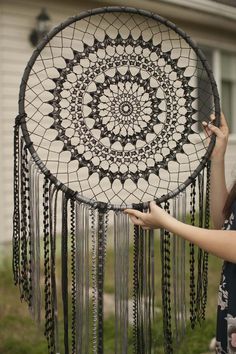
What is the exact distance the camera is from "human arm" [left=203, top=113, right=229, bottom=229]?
164 centimetres

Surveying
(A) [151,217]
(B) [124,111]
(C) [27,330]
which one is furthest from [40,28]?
(A) [151,217]

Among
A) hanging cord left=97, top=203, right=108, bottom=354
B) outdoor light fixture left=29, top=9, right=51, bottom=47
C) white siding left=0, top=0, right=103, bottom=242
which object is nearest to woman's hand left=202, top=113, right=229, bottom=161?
hanging cord left=97, top=203, right=108, bottom=354

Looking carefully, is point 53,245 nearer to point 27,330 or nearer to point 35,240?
point 35,240

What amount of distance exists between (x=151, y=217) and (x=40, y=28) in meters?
3.21

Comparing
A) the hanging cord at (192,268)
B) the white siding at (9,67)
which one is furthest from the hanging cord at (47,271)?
the white siding at (9,67)

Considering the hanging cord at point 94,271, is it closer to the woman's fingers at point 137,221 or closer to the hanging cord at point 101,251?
the hanging cord at point 101,251

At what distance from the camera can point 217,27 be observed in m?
6.09

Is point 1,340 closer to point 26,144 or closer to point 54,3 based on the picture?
point 26,144

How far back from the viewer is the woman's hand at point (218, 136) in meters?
1.62

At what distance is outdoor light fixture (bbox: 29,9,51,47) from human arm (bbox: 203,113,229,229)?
118 inches

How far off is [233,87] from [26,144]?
5.65 m

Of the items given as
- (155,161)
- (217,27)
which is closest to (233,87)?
(217,27)

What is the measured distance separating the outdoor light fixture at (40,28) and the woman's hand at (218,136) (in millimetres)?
3013

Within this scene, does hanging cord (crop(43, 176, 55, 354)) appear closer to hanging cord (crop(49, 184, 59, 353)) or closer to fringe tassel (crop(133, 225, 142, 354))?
hanging cord (crop(49, 184, 59, 353))
